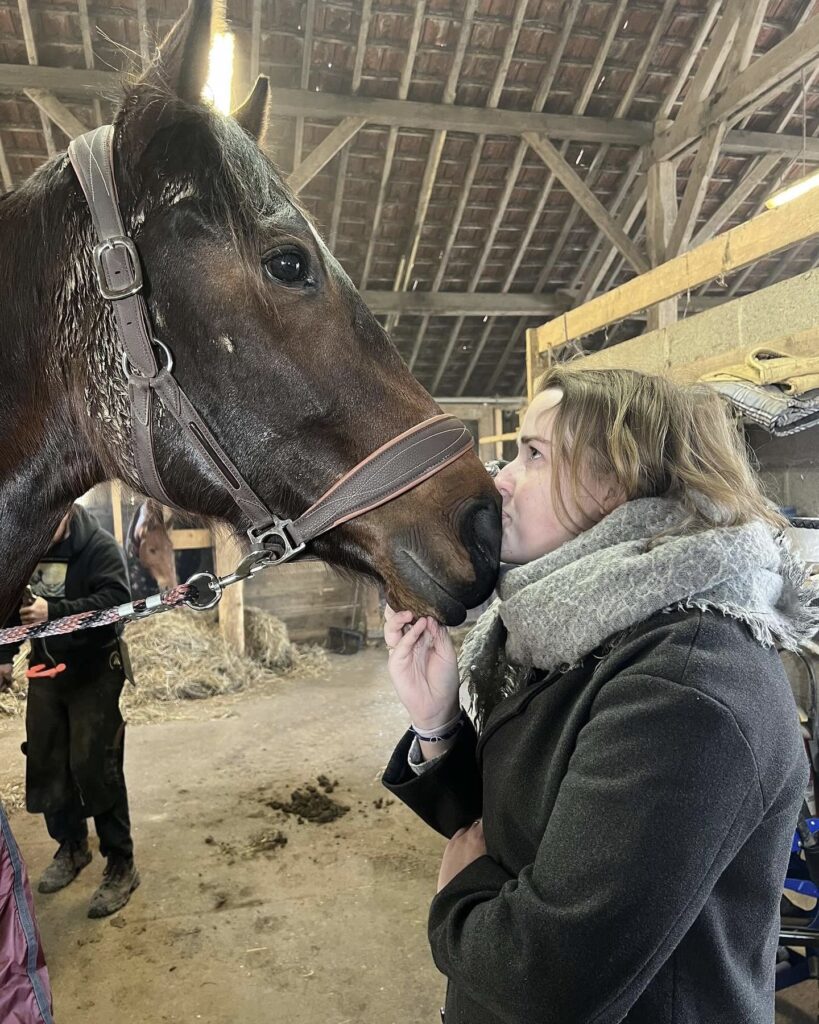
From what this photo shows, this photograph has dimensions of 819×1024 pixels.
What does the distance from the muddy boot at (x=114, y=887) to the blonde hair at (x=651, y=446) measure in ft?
9.15

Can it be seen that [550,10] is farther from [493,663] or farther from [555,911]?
[555,911]

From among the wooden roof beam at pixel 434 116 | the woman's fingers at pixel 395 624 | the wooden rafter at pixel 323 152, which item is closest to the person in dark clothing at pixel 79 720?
the woman's fingers at pixel 395 624

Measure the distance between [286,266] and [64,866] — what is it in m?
3.13

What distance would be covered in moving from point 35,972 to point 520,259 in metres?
8.18

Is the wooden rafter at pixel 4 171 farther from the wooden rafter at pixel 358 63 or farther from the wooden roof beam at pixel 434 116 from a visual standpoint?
the wooden rafter at pixel 358 63

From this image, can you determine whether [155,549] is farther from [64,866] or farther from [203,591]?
[203,591]

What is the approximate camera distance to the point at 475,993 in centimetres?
77

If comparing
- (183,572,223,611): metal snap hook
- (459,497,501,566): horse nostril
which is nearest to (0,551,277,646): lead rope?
(183,572,223,611): metal snap hook

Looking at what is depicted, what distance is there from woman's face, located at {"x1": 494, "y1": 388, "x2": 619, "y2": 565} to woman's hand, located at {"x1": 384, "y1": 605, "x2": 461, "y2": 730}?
0.18m

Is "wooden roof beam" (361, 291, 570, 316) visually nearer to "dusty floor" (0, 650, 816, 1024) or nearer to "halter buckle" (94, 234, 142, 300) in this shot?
"dusty floor" (0, 650, 816, 1024)

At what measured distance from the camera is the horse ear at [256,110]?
4.26 feet

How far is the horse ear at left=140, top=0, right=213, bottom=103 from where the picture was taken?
102 centimetres

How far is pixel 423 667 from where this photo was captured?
1104mm

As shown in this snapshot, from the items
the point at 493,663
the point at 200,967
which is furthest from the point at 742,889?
the point at 200,967
